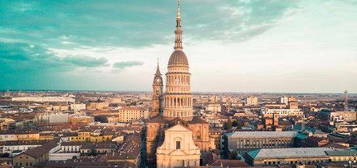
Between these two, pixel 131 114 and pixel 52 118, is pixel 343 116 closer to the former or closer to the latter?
pixel 131 114

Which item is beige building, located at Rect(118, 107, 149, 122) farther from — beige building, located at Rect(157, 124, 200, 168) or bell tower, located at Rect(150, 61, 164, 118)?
beige building, located at Rect(157, 124, 200, 168)

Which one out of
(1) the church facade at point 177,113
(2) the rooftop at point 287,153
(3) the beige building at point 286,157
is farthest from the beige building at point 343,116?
(1) the church facade at point 177,113

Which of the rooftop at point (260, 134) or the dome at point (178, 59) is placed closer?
the dome at point (178, 59)

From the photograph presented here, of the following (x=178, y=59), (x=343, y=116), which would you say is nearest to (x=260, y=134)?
(x=178, y=59)

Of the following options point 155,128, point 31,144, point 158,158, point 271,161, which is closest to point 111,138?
point 31,144

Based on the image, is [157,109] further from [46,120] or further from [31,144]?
[46,120]

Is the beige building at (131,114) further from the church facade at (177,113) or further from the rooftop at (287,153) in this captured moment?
the rooftop at (287,153)

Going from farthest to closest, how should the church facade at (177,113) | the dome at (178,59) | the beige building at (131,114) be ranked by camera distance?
1. the beige building at (131,114)
2. the dome at (178,59)
3. the church facade at (177,113)
